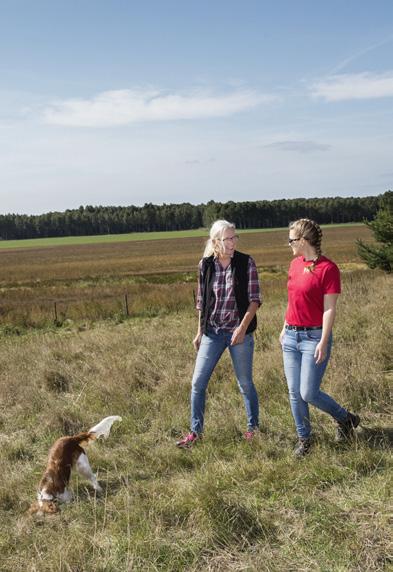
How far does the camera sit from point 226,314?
4090 mm

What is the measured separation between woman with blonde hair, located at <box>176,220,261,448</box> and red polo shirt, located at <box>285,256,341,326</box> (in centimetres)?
36

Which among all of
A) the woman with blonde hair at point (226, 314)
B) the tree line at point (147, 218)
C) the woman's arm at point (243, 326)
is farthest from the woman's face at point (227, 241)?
the tree line at point (147, 218)

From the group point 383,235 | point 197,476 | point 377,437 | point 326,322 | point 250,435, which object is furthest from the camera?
point 383,235

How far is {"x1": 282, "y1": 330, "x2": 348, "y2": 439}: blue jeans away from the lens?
362 centimetres

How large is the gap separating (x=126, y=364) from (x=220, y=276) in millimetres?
2582

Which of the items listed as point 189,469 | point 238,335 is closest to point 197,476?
point 189,469

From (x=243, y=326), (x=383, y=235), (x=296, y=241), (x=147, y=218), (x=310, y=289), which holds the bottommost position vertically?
(x=243, y=326)

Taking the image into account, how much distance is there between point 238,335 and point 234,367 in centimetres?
32

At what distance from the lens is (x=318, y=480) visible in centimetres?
320

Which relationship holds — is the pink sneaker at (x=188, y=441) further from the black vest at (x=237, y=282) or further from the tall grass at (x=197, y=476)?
the black vest at (x=237, y=282)

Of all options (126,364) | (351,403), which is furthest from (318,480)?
(126,364)

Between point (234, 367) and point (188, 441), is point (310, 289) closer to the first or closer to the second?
point (234, 367)

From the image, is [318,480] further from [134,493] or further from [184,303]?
[184,303]

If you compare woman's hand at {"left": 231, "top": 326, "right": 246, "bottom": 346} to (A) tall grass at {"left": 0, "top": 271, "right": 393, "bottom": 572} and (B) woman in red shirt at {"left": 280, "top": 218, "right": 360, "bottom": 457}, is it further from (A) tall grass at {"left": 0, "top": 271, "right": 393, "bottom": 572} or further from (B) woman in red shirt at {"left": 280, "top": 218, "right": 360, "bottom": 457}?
(A) tall grass at {"left": 0, "top": 271, "right": 393, "bottom": 572}
